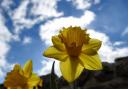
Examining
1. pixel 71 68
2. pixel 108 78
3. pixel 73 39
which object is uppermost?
pixel 108 78

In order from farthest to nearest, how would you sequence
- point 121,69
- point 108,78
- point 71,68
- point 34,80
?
point 108,78
point 121,69
point 34,80
point 71,68

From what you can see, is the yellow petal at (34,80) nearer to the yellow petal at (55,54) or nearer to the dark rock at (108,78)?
the yellow petal at (55,54)

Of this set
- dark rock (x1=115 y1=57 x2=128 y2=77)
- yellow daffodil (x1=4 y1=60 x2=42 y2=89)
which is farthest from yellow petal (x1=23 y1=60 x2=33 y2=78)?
dark rock (x1=115 y1=57 x2=128 y2=77)

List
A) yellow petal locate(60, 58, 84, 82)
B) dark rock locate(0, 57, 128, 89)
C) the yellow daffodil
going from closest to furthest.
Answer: yellow petal locate(60, 58, 84, 82) < the yellow daffodil < dark rock locate(0, 57, 128, 89)

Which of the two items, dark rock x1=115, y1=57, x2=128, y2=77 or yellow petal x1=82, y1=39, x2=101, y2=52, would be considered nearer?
yellow petal x1=82, y1=39, x2=101, y2=52

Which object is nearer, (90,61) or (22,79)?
(90,61)

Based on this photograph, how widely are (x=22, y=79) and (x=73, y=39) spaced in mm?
358

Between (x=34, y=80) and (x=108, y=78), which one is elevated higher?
(x=108, y=78)

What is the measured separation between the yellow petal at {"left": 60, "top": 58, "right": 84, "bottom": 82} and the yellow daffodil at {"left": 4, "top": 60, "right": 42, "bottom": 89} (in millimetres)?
265

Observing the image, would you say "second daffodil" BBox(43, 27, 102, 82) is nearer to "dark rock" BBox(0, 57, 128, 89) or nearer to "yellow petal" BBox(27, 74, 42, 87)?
"yellow petal" BBox(27, 74, 42, 87)

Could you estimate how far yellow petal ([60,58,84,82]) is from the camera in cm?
112

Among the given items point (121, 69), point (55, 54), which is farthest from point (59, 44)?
point (121, 69)

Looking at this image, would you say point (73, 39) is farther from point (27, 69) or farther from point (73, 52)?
point (27, 69)

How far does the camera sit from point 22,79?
4.74 ft
